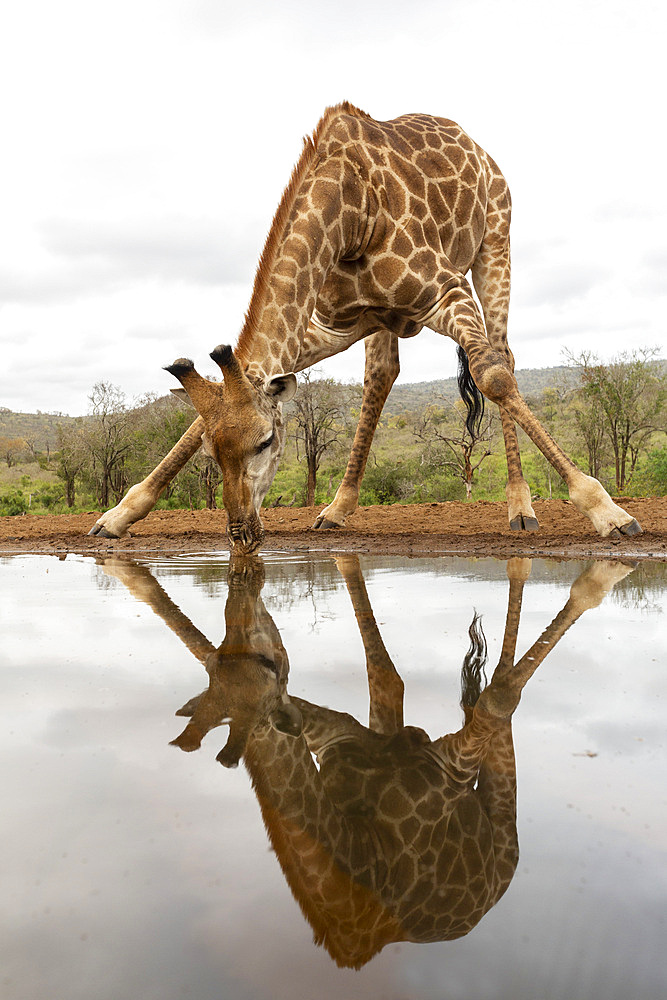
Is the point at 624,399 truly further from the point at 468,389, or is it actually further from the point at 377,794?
the point at 377,794

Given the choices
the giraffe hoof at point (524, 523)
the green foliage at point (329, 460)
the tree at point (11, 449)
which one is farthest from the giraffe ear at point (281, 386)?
the tree at point (11, 449)

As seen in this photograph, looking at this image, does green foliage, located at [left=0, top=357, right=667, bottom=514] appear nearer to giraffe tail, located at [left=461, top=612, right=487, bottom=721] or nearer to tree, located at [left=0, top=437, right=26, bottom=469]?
tree, located at [left=0, top=437, right=26, bottom=469]

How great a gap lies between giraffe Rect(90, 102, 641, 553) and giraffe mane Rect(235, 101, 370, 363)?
0.04ft

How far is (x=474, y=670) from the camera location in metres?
2.59

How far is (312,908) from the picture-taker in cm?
122

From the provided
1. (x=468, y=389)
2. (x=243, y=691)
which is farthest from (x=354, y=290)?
(x=243, y=691)

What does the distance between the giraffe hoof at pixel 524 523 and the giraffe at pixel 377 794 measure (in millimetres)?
5087

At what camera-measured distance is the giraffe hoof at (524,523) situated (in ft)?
25.5

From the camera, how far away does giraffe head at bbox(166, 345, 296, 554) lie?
5270 millimetres

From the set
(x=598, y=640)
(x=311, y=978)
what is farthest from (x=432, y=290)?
(x=311, y=978)

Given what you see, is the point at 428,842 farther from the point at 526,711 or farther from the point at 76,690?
the point at 76,690

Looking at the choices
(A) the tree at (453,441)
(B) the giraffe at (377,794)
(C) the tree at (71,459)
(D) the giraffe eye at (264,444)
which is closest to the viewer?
(B) the giraffe at (377,794)

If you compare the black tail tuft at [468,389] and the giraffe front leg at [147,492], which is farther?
the black tail tuft at [468,389]

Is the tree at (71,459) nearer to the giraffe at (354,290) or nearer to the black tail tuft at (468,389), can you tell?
the giraffe at (354,290)
